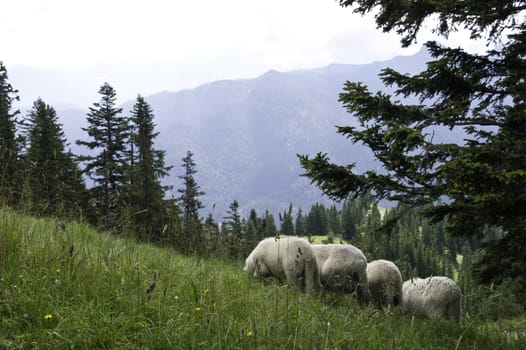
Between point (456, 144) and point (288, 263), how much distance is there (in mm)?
3815

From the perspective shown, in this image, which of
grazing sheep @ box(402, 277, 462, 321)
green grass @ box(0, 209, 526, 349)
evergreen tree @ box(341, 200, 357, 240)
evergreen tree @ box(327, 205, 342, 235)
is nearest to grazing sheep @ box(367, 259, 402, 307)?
grazing sheep @ box(402, 277, 462, 321)

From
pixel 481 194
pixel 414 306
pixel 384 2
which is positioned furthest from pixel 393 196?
pixel 414 306

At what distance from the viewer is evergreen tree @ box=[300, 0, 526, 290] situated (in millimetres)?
5148

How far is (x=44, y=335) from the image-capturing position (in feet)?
7.58

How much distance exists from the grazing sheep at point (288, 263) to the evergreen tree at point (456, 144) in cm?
132

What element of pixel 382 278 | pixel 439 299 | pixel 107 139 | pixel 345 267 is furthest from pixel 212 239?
pixel 107 139

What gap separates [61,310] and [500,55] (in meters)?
8.22

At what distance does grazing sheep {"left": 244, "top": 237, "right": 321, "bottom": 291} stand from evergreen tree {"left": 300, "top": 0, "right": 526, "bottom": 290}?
132cm

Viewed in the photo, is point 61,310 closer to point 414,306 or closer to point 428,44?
point 428,44

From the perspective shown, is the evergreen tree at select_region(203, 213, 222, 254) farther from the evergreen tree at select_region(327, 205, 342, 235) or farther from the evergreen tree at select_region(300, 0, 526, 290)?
the evergreen tree at select_region(327, 205, 342, 235)

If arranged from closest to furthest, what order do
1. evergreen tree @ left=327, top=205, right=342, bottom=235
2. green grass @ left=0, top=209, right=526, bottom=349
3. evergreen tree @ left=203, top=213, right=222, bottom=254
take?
1. green grass @ left=0, top=209, right=526, bottom=349
2. evergreen tree @ left=203, top=213, right=222, bottom=254
3. evergreen tree @ left=327, top=205, right=342, bottom=235

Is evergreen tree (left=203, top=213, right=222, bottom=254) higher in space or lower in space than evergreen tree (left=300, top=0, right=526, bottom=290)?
lower

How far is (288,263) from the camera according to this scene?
7203mm

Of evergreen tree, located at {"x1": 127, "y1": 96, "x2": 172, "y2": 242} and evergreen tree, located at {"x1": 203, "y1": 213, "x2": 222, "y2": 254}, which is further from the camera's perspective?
evergreen tree, located at {"x1": 127, "y1": 96, "x2": 172, "y2": 242}
